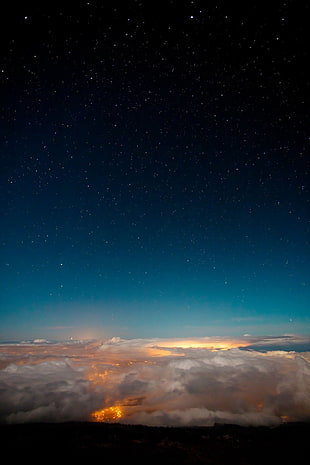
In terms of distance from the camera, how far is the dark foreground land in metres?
117

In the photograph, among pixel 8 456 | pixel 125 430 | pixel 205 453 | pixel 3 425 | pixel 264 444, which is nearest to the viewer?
pixel 8 456

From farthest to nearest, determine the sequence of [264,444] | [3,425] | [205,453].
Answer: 1. [3,425]
2. [264,444]
3. [205,453]

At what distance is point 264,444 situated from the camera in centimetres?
15338

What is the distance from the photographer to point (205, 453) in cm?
12719

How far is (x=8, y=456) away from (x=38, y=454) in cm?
1423

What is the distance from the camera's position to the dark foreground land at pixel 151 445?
117m

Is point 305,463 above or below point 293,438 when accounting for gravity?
above

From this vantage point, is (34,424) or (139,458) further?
(34,424)

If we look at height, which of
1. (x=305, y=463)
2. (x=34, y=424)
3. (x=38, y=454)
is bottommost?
(x=34, y=424)

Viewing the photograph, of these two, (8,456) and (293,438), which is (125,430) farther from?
(293,438)

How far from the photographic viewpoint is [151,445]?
470ft

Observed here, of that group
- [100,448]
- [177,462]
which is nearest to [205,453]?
[177,462]

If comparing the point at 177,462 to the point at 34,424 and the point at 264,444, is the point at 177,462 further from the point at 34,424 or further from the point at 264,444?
the point at 34,424

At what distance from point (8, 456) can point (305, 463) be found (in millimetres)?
155772
